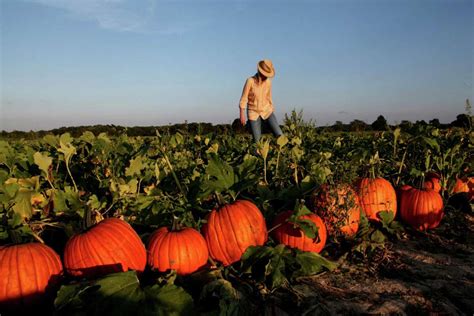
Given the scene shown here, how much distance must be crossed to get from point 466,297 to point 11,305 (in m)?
2.86

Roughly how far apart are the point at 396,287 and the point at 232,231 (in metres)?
1.22

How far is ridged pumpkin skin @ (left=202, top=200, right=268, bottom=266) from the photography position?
2.80m

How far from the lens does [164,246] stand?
257cm

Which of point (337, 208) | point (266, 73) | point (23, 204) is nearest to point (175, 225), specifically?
point (23, 204)

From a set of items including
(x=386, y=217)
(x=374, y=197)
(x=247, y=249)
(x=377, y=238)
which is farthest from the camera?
(x=374, y=197)

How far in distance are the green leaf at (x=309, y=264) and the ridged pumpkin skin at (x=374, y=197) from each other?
122 centimetres

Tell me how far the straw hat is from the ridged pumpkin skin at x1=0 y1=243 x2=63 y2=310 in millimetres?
5444

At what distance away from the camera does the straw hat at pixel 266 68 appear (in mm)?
6996

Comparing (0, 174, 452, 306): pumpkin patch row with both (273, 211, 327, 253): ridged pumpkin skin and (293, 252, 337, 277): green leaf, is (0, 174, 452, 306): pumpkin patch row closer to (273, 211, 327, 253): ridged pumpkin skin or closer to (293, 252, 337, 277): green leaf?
(273, 211, 327, 253): ridged pumpkin skin

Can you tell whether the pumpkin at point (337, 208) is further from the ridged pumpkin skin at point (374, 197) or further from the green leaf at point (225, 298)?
the green leaf at point (225, 298)

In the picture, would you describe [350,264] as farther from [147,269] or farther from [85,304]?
[85,304]

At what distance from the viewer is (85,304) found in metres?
1.88

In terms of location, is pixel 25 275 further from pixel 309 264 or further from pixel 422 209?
pixel 422 209

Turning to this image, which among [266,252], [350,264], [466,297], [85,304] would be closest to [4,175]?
[85,304]
